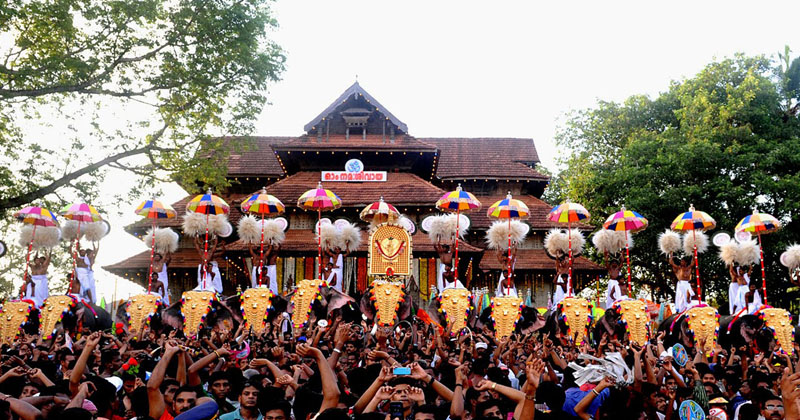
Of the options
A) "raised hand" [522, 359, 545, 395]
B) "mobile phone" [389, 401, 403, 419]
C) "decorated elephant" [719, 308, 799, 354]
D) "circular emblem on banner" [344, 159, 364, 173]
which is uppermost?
"circular emblem on banner" [344, 159, 364, 173]

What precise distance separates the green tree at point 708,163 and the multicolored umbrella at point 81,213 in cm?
1863

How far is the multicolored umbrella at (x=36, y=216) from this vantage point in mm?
14938

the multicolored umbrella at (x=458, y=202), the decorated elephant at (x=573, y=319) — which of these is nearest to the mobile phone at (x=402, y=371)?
the decorated elephant at (x=573, y=319)

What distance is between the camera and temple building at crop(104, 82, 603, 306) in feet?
73.0

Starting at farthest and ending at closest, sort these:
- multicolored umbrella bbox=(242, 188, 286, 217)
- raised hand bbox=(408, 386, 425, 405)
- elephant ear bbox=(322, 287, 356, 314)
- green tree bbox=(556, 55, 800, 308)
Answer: green tree bbox=(556, 55, 800, 308) < multicolored umbrella bbox=(242, 188, 286, 217) < elephant ear bbox=(322, 287, 356, 314) < raised hand bbox=(408, 386, 425, 405)

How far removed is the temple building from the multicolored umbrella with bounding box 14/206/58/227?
21.5ft

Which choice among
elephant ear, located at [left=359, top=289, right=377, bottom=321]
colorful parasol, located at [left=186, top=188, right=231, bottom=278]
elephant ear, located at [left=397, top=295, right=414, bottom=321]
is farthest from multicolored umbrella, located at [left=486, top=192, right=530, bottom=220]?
colorful parasol, located at [left=186, top=188, right=231, bottom=278]

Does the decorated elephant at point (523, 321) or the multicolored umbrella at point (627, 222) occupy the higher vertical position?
the multicolored umbrella at point (627, 222)

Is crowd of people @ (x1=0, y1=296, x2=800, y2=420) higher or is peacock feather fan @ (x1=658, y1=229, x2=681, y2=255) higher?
peacock feather fan @ (x1=658, y1=229, x2=681, y2=255)

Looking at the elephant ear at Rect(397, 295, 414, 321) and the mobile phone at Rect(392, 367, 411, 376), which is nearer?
the mobile phone at Rect(392, 367, 411, 376)

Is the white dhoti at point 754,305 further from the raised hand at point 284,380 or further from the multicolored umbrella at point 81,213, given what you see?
the multicolored umbrella at point 81,213

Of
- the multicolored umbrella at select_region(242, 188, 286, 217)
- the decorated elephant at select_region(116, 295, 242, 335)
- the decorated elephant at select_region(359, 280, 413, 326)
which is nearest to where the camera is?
the decorated elephant at select_region(359, 280, 413, 326)

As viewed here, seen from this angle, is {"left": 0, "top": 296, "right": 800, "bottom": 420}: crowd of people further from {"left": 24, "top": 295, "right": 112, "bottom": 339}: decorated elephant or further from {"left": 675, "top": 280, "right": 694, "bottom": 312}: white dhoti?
{"left": 675, "top": 280, "right": 694, "bottom": 312}: white dhoti

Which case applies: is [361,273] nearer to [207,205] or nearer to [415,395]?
[207,205]
